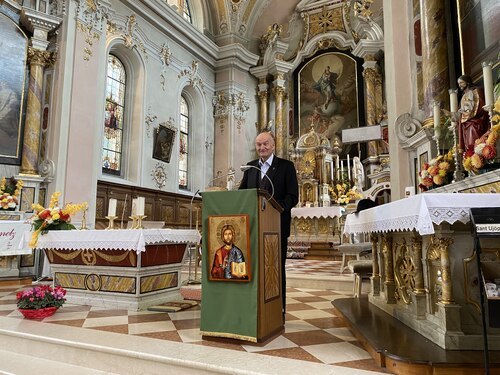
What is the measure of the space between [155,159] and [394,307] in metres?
8.40

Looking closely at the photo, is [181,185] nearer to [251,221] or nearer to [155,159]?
[155,159]

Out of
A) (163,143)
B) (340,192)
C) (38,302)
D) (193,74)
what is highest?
(193,74)

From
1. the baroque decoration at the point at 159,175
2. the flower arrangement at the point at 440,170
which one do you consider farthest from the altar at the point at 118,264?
the baroque decoration at the point at 159,175

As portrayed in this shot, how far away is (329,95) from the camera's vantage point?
1361 centimetres

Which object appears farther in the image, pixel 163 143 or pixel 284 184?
pixel 163 143

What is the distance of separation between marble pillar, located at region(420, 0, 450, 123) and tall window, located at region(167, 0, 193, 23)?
829cm

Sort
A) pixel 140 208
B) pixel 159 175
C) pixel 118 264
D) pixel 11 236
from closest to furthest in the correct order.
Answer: pixel 118 264 < pixel 140 208 < pixel 11 236 < pixel 159 175

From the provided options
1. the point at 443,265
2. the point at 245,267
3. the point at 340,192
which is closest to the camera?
the point at 443,265

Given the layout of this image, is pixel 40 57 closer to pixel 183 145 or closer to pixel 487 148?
pixel 183 145

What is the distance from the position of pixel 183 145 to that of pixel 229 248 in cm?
1011

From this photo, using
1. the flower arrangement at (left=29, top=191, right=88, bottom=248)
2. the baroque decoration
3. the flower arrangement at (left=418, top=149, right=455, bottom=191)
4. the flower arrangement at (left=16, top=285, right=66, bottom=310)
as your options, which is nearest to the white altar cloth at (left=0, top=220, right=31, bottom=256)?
the flower arrangement at (left=29, top=191, right=88, bottom=248)

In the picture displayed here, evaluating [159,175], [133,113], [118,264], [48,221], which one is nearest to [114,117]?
[133,113]

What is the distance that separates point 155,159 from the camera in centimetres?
1045

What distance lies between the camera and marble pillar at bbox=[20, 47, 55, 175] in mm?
7168
